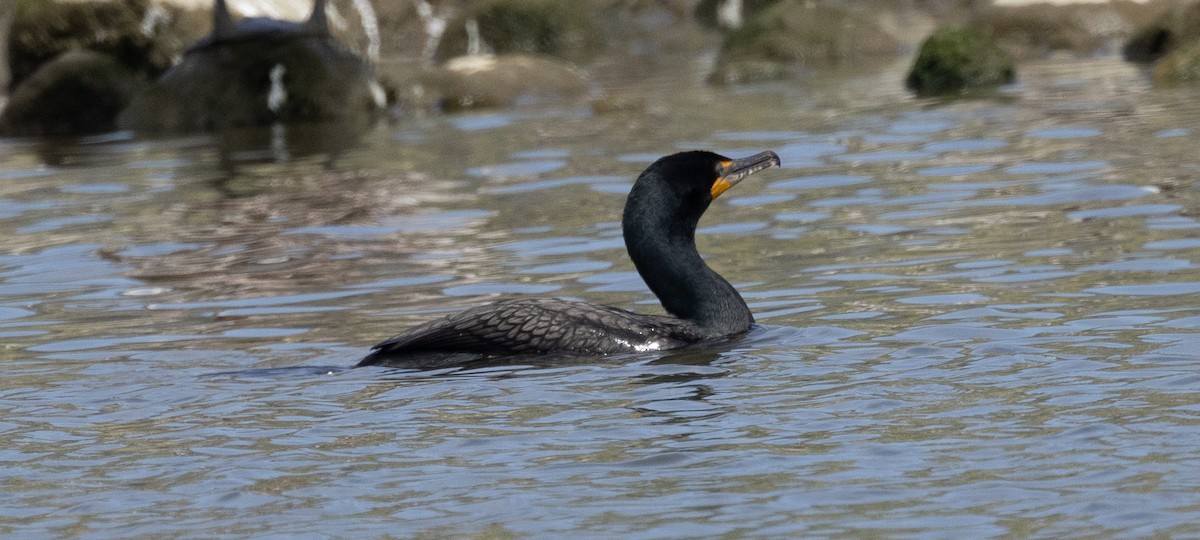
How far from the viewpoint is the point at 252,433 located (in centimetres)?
710

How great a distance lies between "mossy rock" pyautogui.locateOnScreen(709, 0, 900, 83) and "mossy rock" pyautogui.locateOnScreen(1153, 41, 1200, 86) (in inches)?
233

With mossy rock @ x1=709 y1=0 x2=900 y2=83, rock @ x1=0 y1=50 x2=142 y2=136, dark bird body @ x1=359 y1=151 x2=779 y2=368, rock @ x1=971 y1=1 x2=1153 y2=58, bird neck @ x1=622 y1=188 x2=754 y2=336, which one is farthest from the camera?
mossy rock @ x1=709 y1=0 x2=900 y2=83

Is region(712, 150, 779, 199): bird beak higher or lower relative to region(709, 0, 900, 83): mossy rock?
higher

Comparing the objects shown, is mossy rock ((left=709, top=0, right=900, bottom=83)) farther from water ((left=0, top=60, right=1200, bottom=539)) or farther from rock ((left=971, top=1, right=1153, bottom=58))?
water ((left=0, top=60, right=1200, bottom=539))

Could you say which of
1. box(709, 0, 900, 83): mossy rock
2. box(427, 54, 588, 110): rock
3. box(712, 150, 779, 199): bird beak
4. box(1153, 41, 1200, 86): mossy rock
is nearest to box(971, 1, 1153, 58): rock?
box(709, 0, 900, 83): mossy rock

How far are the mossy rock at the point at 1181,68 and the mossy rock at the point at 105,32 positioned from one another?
1293 centimetres

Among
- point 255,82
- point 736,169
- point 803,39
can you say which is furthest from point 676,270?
point 803,39

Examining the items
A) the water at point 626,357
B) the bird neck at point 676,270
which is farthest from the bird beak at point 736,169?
the water at point 626,357

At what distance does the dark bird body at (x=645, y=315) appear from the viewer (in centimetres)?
833

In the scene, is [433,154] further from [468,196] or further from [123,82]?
[123,82]

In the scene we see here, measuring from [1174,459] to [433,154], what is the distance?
13.1m

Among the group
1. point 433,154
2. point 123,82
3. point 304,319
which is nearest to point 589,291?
point 304,319

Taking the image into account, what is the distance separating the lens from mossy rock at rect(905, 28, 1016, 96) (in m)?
21.2

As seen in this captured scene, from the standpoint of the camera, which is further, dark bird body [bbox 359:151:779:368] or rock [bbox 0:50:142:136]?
rock [bbox 0:50:142:136]
